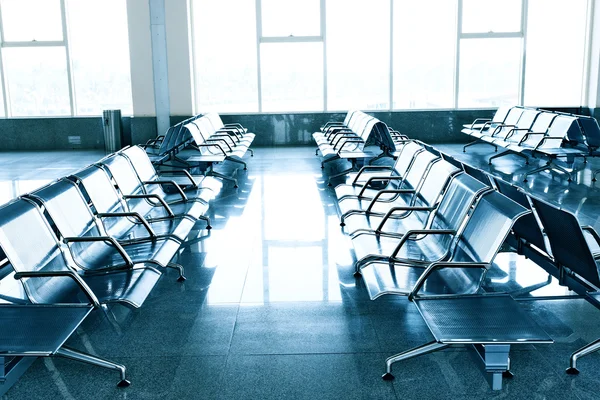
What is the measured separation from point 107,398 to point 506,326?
1559 millimetres

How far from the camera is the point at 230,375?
8.46ft

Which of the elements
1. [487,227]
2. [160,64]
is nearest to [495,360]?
[487,227]

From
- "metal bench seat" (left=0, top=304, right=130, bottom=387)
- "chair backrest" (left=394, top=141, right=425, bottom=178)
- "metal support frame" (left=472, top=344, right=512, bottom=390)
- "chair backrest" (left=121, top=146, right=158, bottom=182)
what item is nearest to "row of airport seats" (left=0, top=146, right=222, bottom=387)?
"metal bench seat" (left=0, top=304, right=130, bottom=387)

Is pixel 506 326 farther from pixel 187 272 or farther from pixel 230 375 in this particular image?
pixel 187 272

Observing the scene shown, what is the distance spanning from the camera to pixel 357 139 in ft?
25.2

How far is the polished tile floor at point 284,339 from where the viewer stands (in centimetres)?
245

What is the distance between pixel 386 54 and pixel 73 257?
884cm

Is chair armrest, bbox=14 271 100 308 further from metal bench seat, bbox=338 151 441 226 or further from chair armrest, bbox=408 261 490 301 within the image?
metal bench seat, bbox=338 151 441 226

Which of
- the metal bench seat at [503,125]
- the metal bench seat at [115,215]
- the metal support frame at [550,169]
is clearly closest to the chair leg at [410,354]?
the metal bench seat at [115,215]

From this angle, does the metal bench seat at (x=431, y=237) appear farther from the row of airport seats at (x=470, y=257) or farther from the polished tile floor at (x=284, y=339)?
the polished tile floor at (x=284, y=339)

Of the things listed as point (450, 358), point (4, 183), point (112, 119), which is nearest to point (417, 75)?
point (112, 119)

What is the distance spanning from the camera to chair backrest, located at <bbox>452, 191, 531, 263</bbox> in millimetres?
2508

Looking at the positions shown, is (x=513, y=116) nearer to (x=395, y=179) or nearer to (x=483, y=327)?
(x=395, y=179)

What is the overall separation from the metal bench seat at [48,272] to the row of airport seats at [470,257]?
3.45ft
